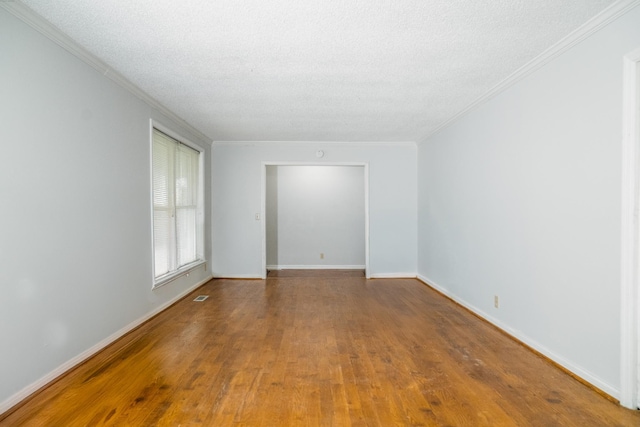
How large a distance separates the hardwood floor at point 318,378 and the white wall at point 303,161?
2045 millimetres

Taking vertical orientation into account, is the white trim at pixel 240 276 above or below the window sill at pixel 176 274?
below

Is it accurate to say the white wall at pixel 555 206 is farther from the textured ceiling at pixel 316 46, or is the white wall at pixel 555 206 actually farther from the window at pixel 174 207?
the window at pixel 174 207

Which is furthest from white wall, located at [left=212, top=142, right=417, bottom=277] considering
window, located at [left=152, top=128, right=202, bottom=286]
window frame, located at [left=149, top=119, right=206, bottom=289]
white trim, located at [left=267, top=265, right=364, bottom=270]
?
white trim, located at [left=267, top=265, right=364, bottom=270]

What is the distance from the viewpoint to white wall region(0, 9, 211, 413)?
194cm

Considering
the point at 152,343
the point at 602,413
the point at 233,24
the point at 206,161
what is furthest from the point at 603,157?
the point at 206,161

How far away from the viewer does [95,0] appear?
1910 millimetres

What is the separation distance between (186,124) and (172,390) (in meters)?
3.46

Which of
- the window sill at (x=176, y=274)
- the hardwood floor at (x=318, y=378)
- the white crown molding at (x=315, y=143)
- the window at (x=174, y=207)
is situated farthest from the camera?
the white crown molding at (x=315, y=143)

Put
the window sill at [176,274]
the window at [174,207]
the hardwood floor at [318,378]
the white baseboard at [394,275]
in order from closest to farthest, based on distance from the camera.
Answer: the hardwood floor at [318,378], the window sill at [176,274], the window at [174,207], the white baseboard at [394,275]

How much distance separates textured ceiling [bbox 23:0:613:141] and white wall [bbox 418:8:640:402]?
0.93 feet

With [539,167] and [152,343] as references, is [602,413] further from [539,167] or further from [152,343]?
[152,343]

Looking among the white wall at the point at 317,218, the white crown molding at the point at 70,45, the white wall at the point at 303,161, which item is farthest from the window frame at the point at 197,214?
the white wall at the point at 317,218

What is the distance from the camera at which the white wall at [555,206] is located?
80.6 inches

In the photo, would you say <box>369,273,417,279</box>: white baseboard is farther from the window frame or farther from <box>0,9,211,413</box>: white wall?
<box>0,9,211,413</box>: white wall
